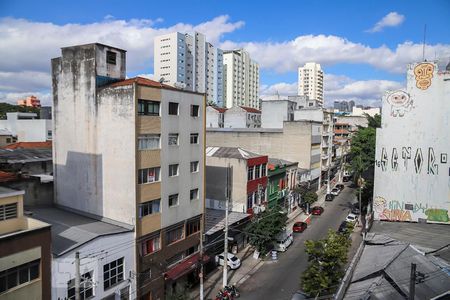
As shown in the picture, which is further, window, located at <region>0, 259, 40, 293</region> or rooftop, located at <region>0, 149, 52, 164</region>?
rooftop, located at <region>0, 149, 52, 164</region>

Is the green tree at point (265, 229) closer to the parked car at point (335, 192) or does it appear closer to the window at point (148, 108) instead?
the window at point (148, 108)

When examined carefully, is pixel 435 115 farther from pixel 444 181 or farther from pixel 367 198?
pixel 367 198

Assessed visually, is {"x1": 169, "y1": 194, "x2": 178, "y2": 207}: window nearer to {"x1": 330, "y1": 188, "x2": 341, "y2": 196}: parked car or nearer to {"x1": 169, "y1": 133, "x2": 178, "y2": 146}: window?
{"x1": 169, "y1": 133, "x2": 178, "y2": 146}: window

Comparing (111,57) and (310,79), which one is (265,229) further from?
(310,79)

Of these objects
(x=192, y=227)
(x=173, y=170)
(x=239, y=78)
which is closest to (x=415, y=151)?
(x=192, y=227)

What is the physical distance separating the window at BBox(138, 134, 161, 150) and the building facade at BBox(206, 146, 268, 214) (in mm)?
14116

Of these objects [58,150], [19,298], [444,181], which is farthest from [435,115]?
[19,298]

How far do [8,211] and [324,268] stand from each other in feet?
62.5

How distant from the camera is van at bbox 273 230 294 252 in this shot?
1423 inches

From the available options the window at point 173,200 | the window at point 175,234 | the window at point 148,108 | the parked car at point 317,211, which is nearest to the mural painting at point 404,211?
the parked car at point 317,211

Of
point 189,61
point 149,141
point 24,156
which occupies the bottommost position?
point 24,156

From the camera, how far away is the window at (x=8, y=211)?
17.8 metres

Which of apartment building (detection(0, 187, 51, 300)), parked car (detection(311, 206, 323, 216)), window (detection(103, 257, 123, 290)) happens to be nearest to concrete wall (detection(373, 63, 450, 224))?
parked car (detection(311, 206, 323, 216))

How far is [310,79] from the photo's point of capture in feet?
646
